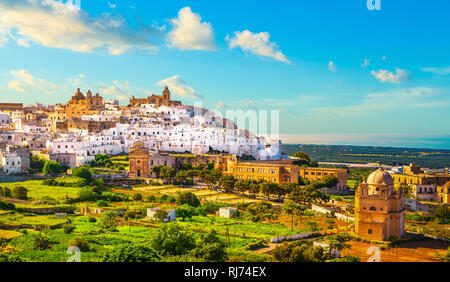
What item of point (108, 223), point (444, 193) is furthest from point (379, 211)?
point (444, 193)

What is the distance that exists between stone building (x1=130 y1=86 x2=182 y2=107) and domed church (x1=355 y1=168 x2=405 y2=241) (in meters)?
64.6

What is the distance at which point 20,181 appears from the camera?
43.4 meters

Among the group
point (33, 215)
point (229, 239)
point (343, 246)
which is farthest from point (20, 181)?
point (343, 246)

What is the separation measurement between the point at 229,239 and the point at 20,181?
2755 cm

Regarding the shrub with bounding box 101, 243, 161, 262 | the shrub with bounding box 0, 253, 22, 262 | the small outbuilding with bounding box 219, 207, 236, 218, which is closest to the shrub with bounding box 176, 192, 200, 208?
the small outbuilding with bounding box 219, 207, 236, 218

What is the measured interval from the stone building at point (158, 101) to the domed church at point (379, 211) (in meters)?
64.6

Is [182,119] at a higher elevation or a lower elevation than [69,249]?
higher

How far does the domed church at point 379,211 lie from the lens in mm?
27000

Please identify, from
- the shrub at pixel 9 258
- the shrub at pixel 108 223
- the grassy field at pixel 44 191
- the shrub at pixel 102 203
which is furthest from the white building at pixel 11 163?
the shrub at pixel 9 258

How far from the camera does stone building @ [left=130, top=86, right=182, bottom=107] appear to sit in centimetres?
8894
